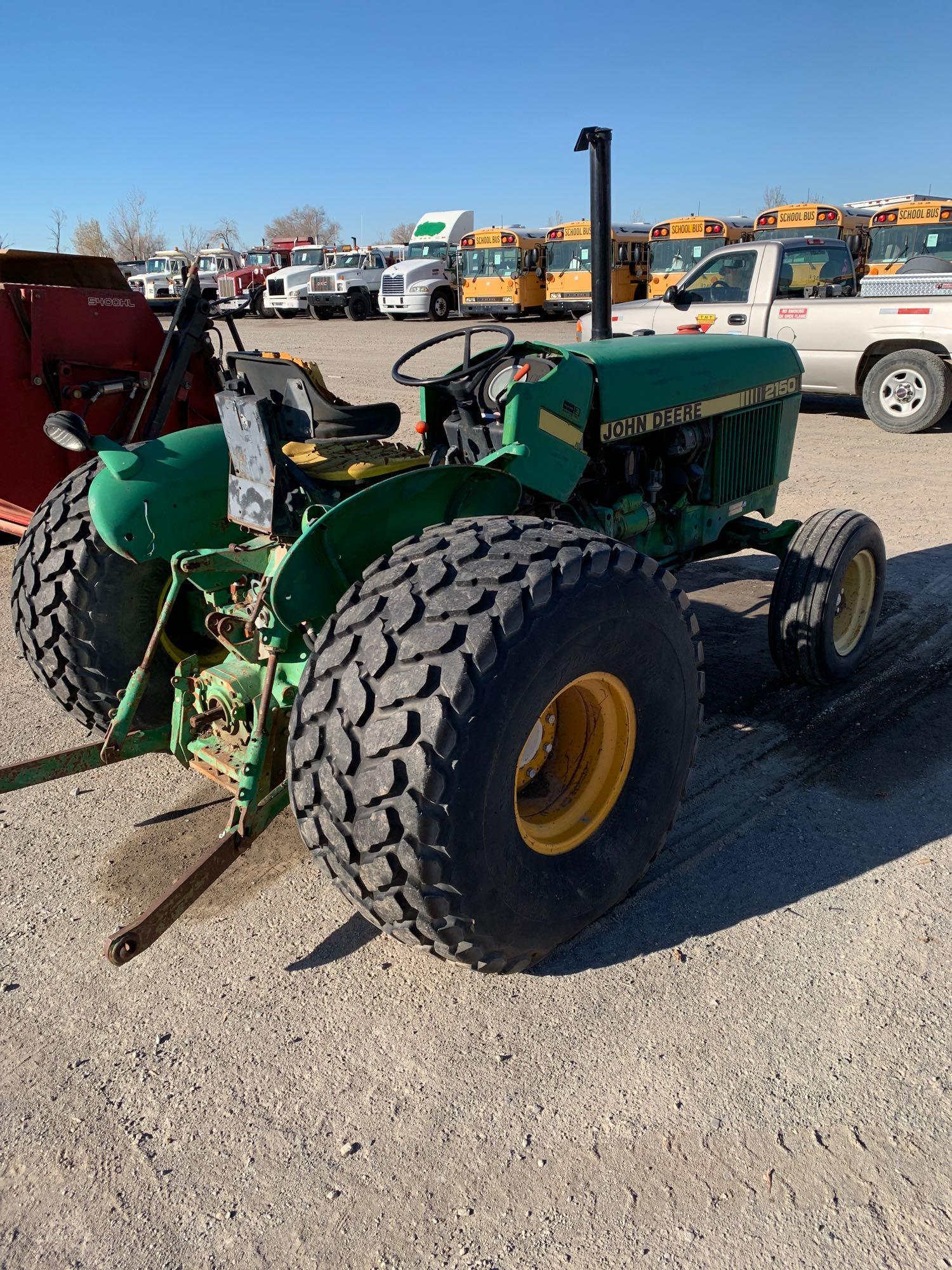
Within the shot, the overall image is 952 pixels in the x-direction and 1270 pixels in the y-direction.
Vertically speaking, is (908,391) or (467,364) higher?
(467,364)

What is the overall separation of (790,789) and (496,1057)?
1.64 m

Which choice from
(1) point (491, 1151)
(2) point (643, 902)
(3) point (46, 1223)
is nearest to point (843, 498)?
(2) point (643, 902)

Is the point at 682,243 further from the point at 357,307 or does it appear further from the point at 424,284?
the point at 357,307

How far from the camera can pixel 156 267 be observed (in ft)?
116

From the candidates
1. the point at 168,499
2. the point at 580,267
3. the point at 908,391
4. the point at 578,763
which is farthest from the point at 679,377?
the point at 580,267

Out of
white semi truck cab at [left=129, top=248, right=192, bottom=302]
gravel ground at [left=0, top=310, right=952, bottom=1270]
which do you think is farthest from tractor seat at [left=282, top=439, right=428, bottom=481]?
white semi truck cab at [left=129, top=248, right=192, bottom=302]

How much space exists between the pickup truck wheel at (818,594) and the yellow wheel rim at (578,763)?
1.60 m

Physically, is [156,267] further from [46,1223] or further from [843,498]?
[46,1223]


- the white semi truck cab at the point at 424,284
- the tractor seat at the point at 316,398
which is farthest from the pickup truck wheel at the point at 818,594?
the white semi truck cab at the point at 424,284

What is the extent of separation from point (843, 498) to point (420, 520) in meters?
5.61

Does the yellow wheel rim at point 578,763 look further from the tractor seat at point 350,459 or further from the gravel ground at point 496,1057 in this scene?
the tractor seat at point 350,459

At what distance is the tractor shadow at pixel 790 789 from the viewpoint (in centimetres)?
282

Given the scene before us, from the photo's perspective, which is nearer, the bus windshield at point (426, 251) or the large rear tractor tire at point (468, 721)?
the large rear tractor tire at point (468, 721)

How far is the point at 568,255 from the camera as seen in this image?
78.5ft
